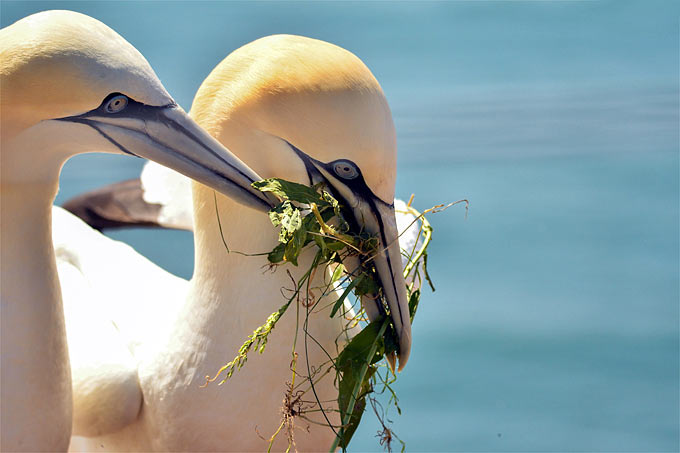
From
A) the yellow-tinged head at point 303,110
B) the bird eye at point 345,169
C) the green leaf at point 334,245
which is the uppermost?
the yellow-tinged head at point 303,110

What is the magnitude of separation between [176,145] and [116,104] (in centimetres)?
9

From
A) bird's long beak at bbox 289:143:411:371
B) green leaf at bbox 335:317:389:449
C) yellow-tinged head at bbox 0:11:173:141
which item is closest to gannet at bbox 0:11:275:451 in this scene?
yellow-tinged head at bbox 0:11:173:141

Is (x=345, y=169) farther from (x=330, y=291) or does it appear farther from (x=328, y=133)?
(x=330, y=291)

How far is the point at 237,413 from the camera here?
1370mm

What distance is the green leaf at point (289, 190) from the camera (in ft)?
3.76

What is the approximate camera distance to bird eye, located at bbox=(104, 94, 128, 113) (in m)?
1.08

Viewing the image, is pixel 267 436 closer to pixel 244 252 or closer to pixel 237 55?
pixel 244 252

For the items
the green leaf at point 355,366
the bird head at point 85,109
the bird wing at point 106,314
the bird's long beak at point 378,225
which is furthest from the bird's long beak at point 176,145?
the bird wing at point 106,314

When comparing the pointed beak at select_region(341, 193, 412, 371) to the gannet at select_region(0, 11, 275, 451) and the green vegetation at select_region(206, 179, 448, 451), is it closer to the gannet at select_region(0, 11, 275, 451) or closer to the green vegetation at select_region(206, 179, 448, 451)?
the green vegetation at select_region(206, 179, 448, 451)

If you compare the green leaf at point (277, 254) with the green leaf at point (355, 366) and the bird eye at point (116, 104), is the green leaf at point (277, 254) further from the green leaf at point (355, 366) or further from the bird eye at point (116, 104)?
the bird eye at point (116, 104)

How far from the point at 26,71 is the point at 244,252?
16.6 inches

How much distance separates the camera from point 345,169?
1.22m

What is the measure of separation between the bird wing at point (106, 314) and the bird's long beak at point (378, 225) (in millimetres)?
335

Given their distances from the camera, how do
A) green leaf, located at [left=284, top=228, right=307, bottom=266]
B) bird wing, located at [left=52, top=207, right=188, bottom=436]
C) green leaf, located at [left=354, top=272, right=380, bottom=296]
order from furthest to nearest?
bird wing, located at [left=52, top=207, right=188, bottom=436]
green leaf, located at [left=354, top=272, right=380, bottom=296]
green leaf, located at [left=284, top=228, right=307, bottom=266]
